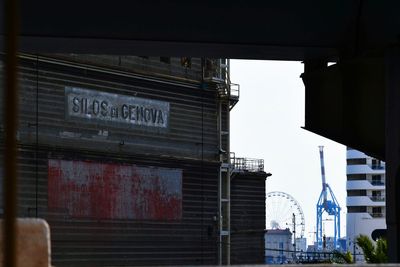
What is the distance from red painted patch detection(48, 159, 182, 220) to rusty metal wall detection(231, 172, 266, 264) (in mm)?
5946

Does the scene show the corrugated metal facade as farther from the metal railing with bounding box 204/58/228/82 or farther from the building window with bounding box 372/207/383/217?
the building window with bounding box 372/207/383/217

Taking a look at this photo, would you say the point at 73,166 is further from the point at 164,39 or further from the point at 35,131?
the point at 164,39

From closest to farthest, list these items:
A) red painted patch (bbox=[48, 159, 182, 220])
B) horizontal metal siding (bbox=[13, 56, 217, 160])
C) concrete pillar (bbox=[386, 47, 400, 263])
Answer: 1. concrete pillar (bbox=[386, 47, 400, 263])
2. horizontal metal siding (bbox=[13, 56, 217, 160])
3. red painted patch (bbox=[48, 159, 182, 220])

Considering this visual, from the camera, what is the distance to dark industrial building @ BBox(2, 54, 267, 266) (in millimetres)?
56188

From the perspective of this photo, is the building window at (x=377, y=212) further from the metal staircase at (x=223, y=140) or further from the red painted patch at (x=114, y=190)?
the red painted patch at (x=114, y=190)

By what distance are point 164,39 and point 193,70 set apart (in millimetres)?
52418

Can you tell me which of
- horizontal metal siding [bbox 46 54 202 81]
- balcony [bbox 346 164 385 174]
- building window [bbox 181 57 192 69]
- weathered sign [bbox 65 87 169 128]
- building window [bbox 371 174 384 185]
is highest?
building window [bbox 181 57 192 69]

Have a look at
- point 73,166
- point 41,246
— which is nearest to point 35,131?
point 73,166

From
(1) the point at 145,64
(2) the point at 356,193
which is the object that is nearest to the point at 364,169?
(2) the point at 356,193

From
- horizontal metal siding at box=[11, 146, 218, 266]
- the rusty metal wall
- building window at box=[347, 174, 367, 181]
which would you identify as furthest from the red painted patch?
building window at box=[347, 174, 367, 181]

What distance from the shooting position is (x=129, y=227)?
61.3 m

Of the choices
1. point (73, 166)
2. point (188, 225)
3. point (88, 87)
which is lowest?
point (188, 225)

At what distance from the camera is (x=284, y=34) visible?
15781 millimetres

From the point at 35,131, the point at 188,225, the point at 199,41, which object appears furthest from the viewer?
the point at 188,225
